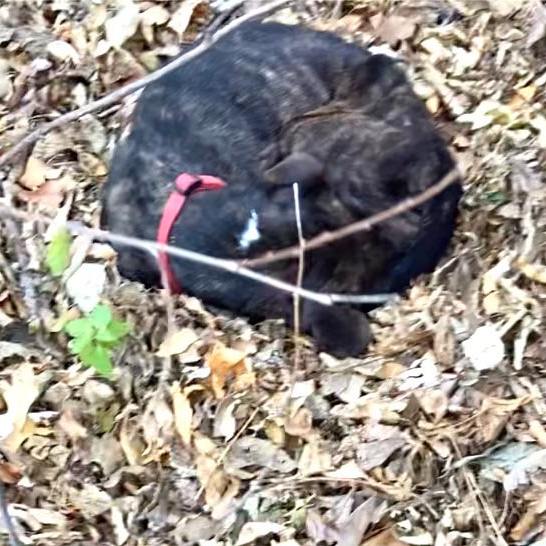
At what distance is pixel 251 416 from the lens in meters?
3.23

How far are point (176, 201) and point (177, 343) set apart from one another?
17.4 inches

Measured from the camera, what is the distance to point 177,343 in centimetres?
329

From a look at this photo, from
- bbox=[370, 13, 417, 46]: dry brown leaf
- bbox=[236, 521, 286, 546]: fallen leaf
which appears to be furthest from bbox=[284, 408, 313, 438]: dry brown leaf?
bbox=[370, 13, 417, 46]: dry brown leaf

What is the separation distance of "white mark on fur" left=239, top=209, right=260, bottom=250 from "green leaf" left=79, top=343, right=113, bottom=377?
0.48 metres

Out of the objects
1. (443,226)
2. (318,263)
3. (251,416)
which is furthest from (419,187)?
(251,416)

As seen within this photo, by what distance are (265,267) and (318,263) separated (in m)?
0.14

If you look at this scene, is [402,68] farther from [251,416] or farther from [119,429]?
[119,429]

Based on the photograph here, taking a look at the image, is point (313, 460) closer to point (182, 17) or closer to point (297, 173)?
point (297, 173)

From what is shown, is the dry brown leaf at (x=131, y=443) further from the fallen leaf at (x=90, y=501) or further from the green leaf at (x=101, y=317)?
the green leaf at (x=101, y=317)

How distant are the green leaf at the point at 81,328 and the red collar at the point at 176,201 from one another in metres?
0.25

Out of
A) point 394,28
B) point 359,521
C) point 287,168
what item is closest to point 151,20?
point 394,28

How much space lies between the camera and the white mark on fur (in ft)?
9.73

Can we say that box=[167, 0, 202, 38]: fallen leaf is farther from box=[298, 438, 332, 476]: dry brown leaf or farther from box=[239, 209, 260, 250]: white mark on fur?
box=[298, 438, 332, 476]: dry brown leaf

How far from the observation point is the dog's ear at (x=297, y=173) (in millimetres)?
3031
